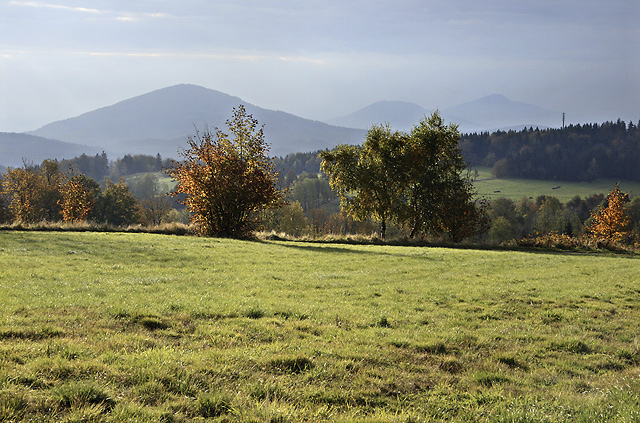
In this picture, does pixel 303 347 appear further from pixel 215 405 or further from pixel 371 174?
pixel 371 174

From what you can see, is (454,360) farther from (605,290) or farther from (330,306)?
(605,290)

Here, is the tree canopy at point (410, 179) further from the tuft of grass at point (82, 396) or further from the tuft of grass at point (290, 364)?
the tuft of grass at point (82, 396)

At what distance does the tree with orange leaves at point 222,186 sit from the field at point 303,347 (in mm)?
21706

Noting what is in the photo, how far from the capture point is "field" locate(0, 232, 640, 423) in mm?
5848

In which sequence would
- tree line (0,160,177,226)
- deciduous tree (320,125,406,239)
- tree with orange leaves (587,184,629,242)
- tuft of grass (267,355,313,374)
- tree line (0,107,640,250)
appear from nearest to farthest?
tuft of grass (267,355,313,374) < tree line (0,107,640,250) < deciduous tree (320,125,406,239) < tree with orange leaves (587,184,629,242) < tree line (0,160,177,226)

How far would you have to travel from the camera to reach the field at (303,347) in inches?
230

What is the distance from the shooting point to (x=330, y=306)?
12.4 m

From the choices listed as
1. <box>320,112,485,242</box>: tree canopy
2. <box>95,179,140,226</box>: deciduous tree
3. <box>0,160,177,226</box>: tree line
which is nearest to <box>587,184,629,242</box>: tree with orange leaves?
<box>320,112,485,242</box>: tree canopy

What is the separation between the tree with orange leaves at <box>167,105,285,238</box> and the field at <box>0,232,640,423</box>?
21.7 m

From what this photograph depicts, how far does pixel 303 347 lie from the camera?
8.42 meters

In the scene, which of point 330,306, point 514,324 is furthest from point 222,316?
point 514,324

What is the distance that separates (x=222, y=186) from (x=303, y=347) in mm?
31992

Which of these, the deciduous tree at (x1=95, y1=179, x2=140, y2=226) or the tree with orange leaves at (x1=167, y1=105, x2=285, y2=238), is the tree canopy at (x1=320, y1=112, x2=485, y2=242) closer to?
the tree with orange leaves at (x1=167, y1=105, x2=285, y2=238)

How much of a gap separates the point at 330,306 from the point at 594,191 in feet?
760
